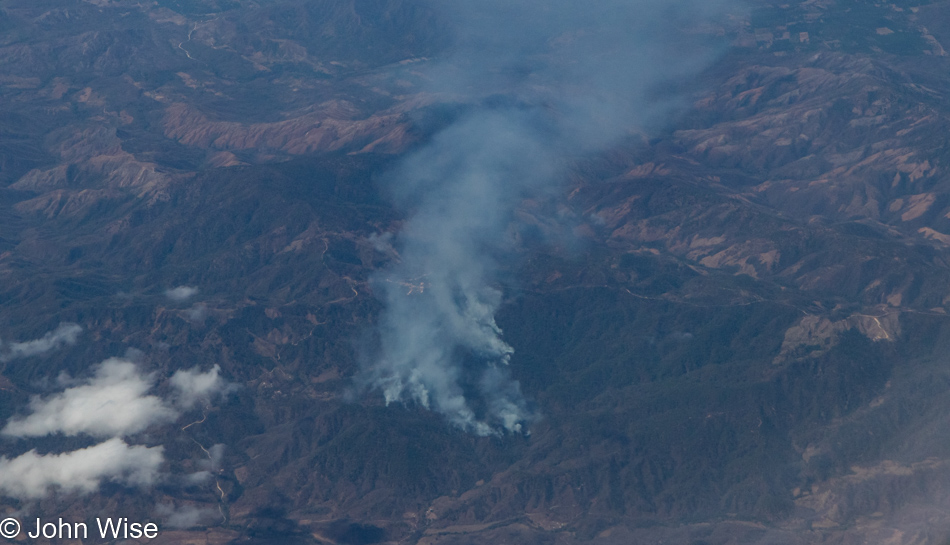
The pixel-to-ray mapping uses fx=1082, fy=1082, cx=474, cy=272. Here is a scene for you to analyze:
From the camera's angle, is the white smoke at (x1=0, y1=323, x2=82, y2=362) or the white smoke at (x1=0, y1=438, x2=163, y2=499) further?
the white smoke at (x1=0, y1=323, x2=82, y2=362)

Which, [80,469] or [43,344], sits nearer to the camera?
[80,469]

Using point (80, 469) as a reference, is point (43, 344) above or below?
above

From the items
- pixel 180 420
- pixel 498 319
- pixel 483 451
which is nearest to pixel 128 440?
pixel 180 420

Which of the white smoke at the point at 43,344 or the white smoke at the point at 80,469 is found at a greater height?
the white smoke at the point at 43,344

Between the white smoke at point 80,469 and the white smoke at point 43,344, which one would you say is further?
the white smoke at point 43,344
